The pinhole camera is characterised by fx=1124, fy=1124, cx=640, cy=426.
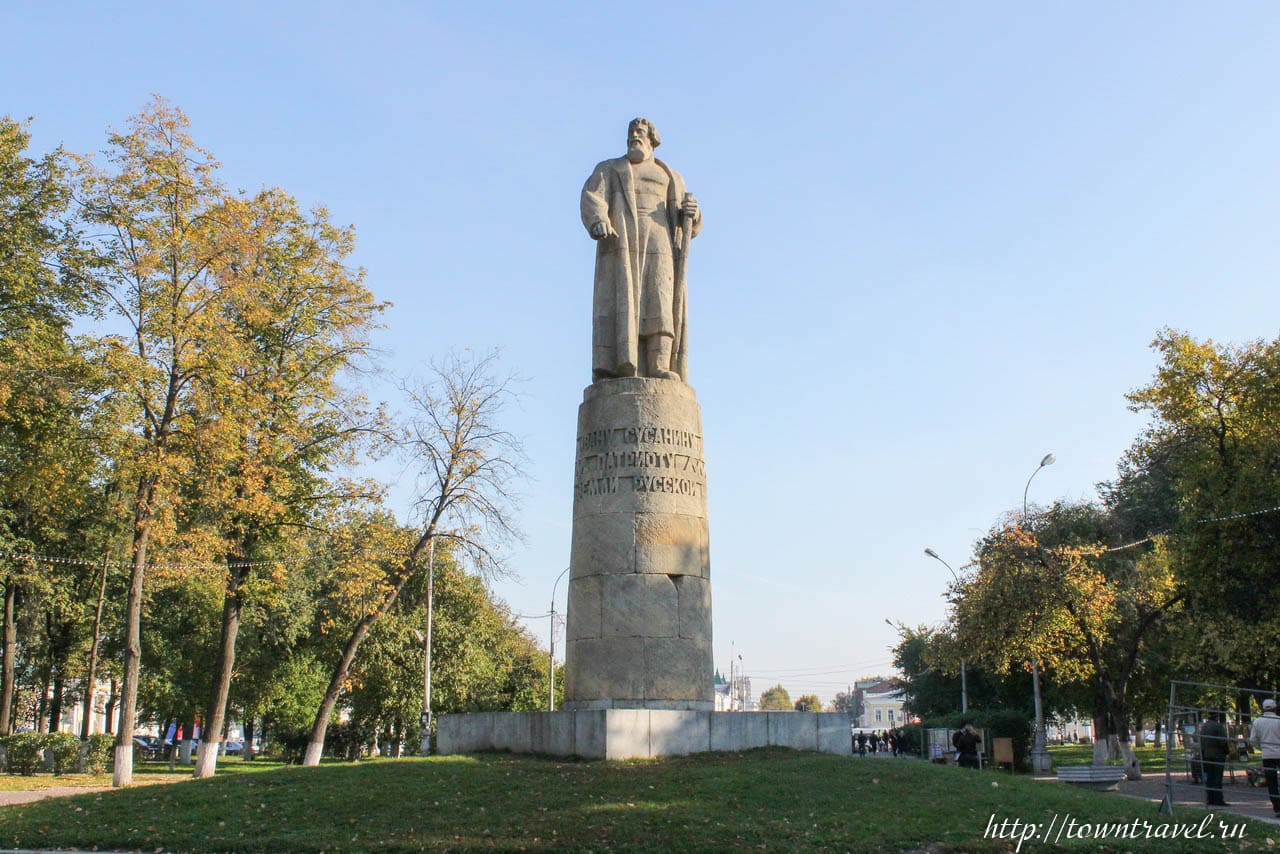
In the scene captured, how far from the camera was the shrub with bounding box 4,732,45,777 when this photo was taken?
2655cm

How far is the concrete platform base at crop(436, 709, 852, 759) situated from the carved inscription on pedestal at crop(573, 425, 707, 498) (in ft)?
9.24

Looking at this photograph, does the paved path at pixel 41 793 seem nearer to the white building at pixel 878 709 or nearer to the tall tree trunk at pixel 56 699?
the tall tree trunk at pixel 56 699

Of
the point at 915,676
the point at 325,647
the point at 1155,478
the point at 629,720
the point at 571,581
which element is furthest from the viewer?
the point at 915,676

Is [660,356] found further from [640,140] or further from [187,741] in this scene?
[187,741]

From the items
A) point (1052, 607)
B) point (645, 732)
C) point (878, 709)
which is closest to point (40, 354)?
point (645, 732)

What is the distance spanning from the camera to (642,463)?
1405 cm

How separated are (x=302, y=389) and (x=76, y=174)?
6132mm

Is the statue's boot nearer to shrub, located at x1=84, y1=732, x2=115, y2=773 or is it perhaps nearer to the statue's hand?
the statue's hand

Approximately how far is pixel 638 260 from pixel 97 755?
20389mm

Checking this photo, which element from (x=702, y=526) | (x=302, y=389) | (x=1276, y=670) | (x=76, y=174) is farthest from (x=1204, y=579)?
(x=76, y=174)

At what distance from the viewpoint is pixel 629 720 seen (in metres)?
12.2

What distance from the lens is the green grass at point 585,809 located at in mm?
9102

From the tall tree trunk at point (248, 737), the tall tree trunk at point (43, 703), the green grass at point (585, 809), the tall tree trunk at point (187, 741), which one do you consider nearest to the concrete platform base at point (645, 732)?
the green grass at point (585, 809)

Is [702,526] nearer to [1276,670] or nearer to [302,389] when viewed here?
[302,389]
